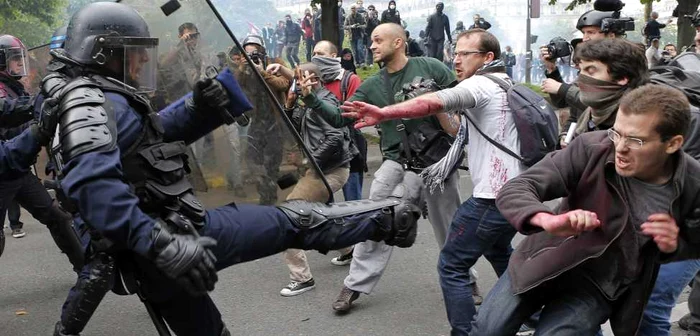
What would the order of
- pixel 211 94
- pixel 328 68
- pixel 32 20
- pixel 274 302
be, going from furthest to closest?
pixel 32 20
pixel 328 68
pixel 274 302
pixel 211 94

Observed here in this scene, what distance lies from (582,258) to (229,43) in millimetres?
1619

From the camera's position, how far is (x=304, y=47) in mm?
Result: 23641

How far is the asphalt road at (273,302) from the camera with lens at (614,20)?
73.4 inches

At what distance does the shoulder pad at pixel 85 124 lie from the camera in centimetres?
250

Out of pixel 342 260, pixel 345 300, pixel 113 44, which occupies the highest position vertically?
pixel 113 44

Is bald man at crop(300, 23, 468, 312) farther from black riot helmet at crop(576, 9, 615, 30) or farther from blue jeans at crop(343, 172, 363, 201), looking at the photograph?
blue jeans at crop(343, 172, 363, 201)

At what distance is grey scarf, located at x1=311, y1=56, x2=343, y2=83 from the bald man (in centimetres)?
94

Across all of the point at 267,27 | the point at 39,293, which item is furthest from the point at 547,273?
the point at 267,27

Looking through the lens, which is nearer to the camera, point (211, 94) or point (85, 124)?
point (85, 124)

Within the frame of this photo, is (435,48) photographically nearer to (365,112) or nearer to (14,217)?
(14,217)

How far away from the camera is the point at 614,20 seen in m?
4.36

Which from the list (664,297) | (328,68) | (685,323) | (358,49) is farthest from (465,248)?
(358,49)

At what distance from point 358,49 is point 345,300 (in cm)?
1625

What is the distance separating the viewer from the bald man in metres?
4.63
